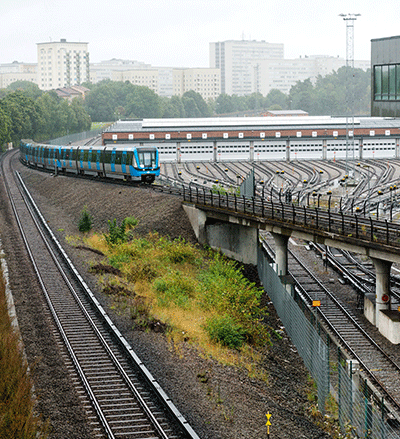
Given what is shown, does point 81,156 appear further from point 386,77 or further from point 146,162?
point 386,77

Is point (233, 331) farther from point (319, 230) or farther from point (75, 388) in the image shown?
point (319, 230)

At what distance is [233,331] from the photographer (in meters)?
22.2

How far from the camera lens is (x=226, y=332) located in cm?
2211

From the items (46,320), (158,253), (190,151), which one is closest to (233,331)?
(46,320)

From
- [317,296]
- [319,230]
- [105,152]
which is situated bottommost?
[317,296]

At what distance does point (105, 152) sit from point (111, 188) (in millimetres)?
3633

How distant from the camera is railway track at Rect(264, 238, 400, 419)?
838 inches

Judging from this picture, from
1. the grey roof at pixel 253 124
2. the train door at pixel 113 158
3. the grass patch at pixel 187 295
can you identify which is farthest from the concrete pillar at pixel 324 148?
the grass patch at pixel 187 295

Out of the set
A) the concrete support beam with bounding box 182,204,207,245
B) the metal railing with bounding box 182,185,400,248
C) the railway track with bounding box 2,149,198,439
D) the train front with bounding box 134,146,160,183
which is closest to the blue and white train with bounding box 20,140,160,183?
the train front with bounding box 134,146,160,183

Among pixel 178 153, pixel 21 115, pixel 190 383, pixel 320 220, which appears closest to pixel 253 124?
pixel 178 153

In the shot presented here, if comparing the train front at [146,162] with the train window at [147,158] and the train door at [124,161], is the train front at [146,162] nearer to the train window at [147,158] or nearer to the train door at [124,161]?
the train window at [147,158]

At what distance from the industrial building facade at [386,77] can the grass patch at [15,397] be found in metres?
25.8

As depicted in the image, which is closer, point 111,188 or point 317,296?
point 317,296

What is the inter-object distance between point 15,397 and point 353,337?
1532 cm
